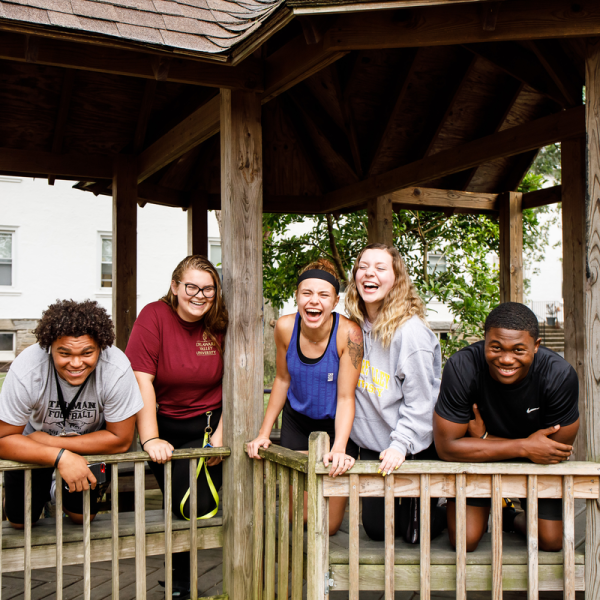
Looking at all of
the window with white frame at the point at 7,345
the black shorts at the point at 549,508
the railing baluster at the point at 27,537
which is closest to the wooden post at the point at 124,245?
the railing baluster at the point at 27,537

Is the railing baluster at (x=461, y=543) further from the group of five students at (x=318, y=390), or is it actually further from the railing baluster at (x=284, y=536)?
the railing baluster at (x=284, y=536)

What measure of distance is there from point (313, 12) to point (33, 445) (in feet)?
7.90

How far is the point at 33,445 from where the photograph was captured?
9.93ft

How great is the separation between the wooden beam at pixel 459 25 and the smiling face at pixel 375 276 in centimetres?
105

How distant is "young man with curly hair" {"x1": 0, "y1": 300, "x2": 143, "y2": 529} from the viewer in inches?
119

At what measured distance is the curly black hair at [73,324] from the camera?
3.02 meters

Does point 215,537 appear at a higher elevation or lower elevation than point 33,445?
lower

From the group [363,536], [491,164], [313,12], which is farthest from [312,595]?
[491,164]

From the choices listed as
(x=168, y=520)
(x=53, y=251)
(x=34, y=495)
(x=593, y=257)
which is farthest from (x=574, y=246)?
(x=53, y=251)

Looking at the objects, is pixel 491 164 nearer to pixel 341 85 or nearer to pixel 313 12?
pixel 341 85

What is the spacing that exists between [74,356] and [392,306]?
1.61 metres

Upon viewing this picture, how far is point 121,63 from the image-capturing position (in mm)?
3375

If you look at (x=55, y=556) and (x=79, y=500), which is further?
(x=79, y=500)

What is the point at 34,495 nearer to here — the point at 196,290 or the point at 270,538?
the point at 270,538
